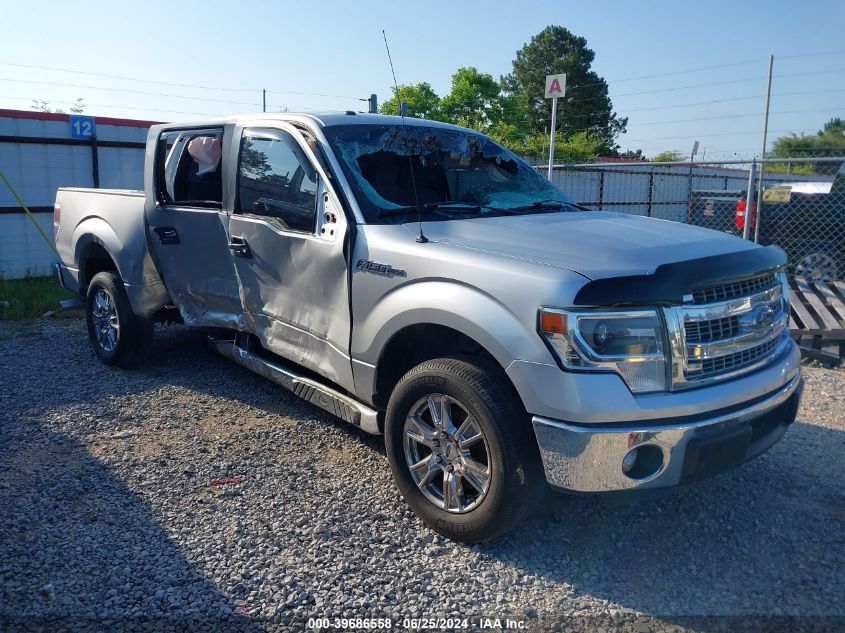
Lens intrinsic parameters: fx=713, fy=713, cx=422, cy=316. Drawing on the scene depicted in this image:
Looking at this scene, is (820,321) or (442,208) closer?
(442,208)

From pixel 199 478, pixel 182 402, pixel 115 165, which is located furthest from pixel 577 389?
pixel 115 165

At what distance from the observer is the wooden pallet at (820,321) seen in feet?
21.5

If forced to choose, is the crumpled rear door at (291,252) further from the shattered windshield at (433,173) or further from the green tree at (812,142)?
the green tree at (812,142)

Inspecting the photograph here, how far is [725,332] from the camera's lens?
Result: 3.12m

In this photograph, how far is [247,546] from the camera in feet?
11.0

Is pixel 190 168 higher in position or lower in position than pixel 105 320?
higher

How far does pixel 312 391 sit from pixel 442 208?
1327 millimetres

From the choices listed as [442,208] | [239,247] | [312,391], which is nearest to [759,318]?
[442,208]

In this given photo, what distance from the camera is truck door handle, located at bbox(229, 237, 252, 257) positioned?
4.52 m

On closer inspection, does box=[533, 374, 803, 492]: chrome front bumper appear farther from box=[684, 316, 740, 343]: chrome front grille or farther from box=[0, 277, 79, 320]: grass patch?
box=[0, 277, 79, 320]: grass patch

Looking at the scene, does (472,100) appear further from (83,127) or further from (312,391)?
(312,391)

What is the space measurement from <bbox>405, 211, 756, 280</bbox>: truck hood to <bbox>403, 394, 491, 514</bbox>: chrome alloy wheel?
2.56ft

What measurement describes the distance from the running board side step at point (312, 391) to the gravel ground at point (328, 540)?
37 cm

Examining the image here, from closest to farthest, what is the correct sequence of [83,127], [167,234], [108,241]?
[167,234] < [108,241] < [83,127]
